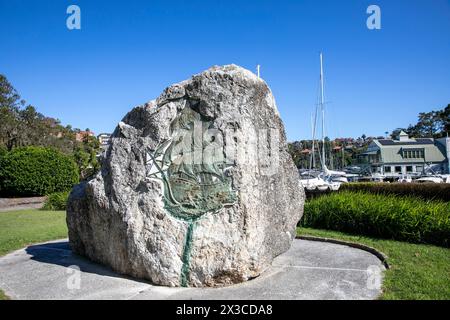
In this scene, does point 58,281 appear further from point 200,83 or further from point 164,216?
point 200,83

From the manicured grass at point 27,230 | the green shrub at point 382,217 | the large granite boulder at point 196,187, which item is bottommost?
the manicured grass at point 27,230

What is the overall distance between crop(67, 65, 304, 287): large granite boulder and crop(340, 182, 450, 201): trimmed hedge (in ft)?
39.9

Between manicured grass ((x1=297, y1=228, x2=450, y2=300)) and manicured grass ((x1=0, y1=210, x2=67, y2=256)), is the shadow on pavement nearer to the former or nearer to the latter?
manicured grass ((x1=0, y1=210, x2=67, y2=256))

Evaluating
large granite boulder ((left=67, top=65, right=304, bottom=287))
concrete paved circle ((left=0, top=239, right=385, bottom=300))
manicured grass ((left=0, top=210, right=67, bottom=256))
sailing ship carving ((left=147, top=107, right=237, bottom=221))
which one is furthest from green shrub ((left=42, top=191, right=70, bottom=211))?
sailing ship carving ((left=147, top=107, right=237, bottom=221))

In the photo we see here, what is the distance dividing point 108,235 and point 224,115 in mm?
3047

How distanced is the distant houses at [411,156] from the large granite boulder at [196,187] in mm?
56021

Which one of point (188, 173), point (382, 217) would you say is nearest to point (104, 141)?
point (382, 217)

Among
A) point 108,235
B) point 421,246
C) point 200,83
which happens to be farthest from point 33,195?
point 421,246

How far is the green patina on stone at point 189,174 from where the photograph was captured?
587cm

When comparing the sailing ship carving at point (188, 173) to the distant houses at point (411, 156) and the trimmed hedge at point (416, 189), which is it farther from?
the distant houses at point (411, 156)

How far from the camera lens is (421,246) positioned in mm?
8484

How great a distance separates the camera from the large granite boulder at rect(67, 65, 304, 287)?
5.71 meters

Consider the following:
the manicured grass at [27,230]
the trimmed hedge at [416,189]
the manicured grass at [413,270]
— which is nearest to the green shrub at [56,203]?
the manicured grass at [27,230]

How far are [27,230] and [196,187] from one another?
9018 mm
